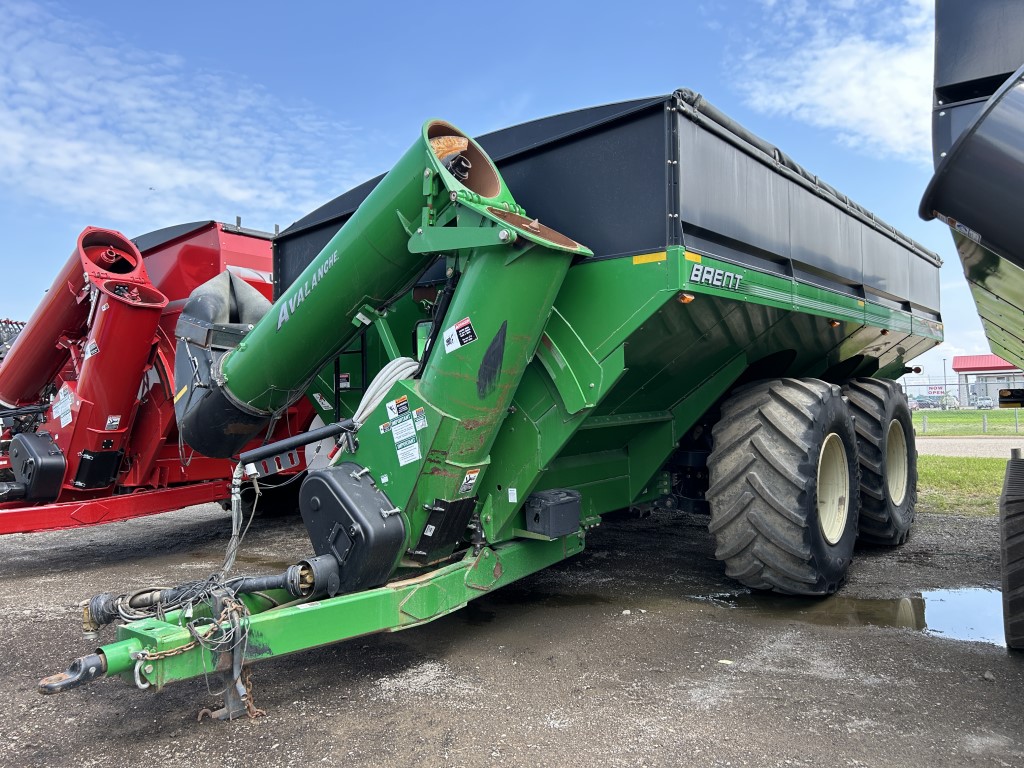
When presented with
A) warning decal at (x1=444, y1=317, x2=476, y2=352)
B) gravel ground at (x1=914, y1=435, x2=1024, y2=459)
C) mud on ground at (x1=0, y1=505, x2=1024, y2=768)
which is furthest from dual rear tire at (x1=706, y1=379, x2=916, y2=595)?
gravel ground at (x1=914, y1=435, x2=1024, y2=459)

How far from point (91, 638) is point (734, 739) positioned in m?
3.43

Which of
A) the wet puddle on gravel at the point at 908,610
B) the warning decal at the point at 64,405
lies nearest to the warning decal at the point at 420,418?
the wet puddle on gravel at the point at 908,610

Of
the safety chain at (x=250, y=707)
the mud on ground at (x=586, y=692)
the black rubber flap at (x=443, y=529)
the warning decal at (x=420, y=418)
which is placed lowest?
the mud on ground at (x=586, y=692)

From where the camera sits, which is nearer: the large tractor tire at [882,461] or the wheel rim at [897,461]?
the large tractor tire at [882,461]

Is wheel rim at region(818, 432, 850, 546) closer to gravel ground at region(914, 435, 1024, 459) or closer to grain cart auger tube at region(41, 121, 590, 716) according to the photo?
grain cart auger tube at region(41, 121, 590, 716)

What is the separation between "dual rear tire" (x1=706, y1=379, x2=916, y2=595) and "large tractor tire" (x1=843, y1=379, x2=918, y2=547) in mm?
815

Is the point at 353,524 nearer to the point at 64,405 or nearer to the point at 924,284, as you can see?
the point at 64,405

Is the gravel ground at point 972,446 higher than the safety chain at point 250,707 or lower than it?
higher

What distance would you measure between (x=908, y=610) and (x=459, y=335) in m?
3.26

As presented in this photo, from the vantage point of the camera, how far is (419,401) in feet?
11.1

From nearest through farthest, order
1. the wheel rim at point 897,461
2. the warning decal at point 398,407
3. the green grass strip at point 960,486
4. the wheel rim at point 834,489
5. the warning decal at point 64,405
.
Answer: the warning decal at point 398,407 < the wheel rim at point 834,489 < the warning decal at point 64,405 < the wheel rim at point 897,461 < the green grass strip at point 960,486

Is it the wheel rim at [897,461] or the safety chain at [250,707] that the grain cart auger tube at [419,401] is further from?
the wheel rim at [897,461]

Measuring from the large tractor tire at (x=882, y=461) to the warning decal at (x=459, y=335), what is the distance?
11.6 ft

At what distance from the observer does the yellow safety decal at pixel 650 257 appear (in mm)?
3293
